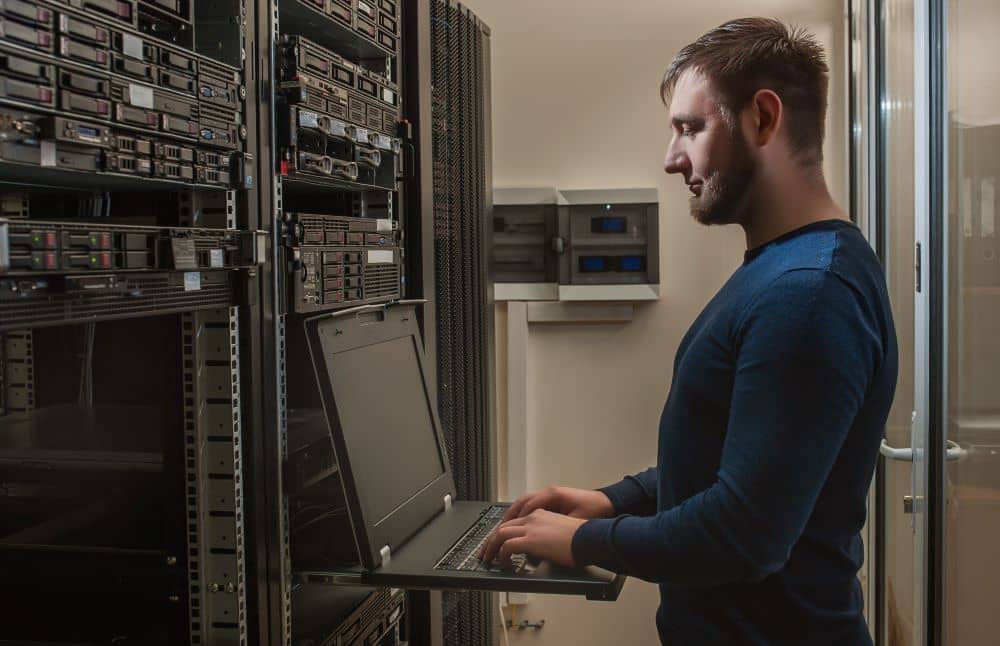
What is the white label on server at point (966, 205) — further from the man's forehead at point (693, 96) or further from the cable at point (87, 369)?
the cable at point (87, 369)

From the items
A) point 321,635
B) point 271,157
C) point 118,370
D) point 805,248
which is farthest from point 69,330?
point 805,248

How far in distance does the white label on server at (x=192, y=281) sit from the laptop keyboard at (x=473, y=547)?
57 centimetres

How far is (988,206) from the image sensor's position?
1458 millimetres

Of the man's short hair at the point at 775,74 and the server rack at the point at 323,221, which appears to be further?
the server rack at the point at 323,221

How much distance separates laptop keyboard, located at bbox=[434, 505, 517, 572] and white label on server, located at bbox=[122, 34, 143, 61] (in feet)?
2.73

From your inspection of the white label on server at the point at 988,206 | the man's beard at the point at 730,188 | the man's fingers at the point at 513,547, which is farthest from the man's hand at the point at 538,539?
the white label on server at the point at 988,206

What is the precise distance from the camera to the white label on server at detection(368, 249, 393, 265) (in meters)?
1.75

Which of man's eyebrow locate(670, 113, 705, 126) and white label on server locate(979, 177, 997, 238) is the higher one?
man's eyebrow locate(670, 113, 705, 126)

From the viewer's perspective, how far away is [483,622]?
2598 mm

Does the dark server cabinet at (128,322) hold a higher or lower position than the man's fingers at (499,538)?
higher

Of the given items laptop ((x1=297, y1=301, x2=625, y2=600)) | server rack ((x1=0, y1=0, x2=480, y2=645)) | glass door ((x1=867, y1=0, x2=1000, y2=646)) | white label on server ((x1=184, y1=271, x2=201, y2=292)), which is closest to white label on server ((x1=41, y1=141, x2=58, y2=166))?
server rack ((x1=0, y1=0, x2=480, y2=645))

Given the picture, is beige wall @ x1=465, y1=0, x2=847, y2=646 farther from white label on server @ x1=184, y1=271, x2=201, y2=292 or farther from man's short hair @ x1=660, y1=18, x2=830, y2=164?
white label on server @ x1=184, y1=271, x2=201, y2=292

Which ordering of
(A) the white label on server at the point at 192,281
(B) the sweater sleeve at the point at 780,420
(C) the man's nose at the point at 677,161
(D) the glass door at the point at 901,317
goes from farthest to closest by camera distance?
1. (D) the glass door at the point at 901,317
2. (C) the man's nose at the point at 677,161
3. (A) the white label on server at the point at 192,281
4. (B) the sweater sleeve at the point at 780,420

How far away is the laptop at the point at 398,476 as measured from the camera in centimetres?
138
